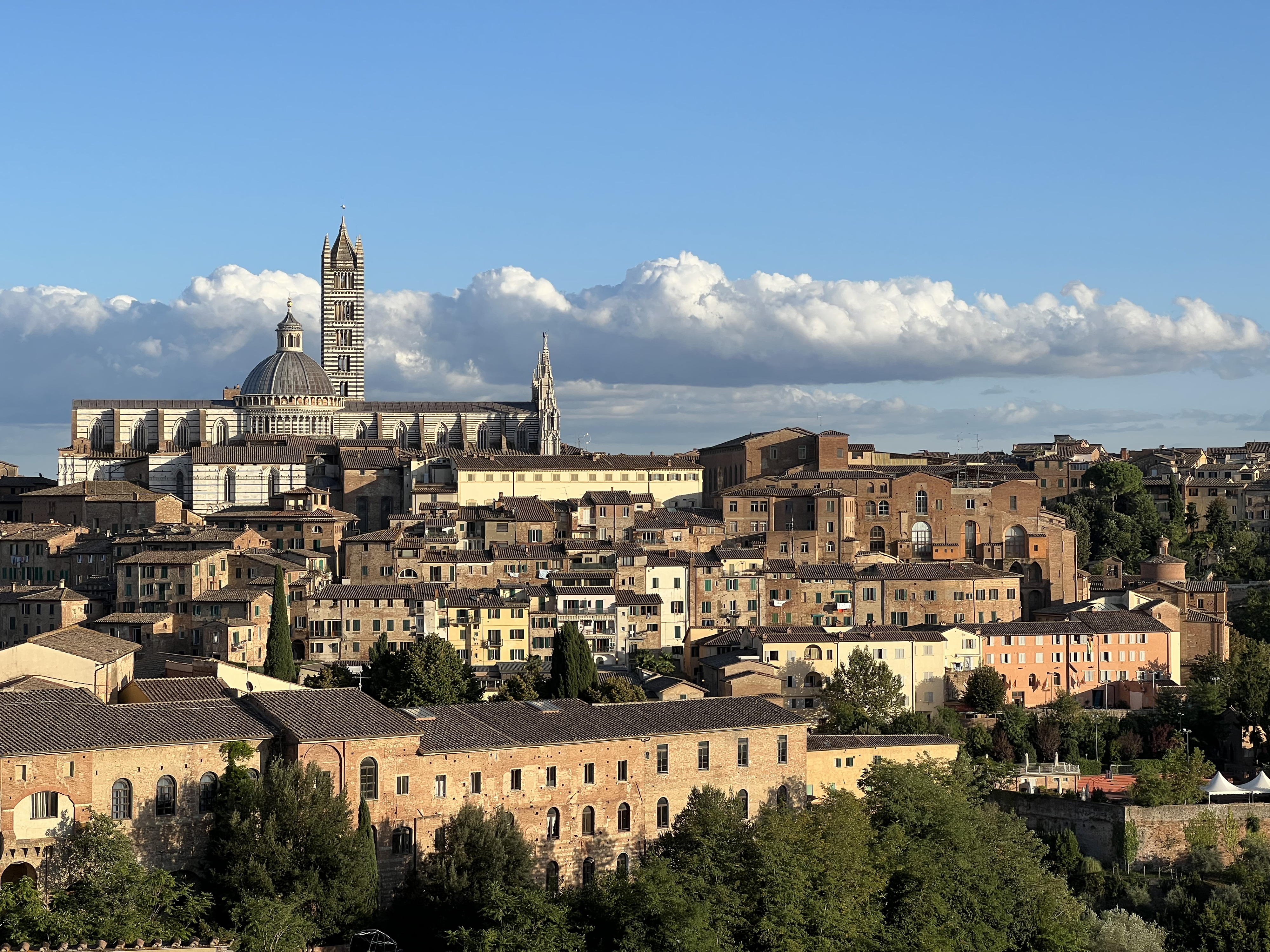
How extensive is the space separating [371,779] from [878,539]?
3831 centimetres

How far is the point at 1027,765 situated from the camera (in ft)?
167

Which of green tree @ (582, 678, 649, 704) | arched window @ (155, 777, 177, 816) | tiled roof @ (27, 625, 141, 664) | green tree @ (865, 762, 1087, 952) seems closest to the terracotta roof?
tiled roof @ (27, 625, 141, 664)

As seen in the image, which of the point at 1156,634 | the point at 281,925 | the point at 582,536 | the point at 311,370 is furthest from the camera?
the point at 311,370

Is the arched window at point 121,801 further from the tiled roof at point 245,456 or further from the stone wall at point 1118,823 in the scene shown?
the tiled roof at point 245,456

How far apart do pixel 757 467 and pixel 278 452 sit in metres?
19.2

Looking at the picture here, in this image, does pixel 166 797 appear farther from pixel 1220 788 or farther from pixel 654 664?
pixel 1220 788

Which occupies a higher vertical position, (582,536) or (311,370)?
(311,370)

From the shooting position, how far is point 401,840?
3569cm

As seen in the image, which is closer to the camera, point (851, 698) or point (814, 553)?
point (851, 698)

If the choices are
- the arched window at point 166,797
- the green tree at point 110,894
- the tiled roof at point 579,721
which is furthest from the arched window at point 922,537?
the green tree at point 110,894

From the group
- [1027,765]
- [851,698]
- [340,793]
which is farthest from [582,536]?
[340,793]

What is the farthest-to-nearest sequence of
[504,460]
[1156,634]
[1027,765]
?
[504,460] → [1156,634] → [1027,765]

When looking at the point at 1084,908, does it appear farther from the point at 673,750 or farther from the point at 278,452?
the point at 278,452

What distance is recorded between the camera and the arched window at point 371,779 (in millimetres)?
35375
